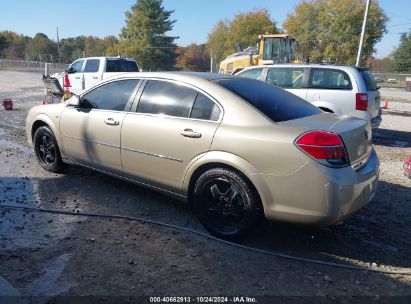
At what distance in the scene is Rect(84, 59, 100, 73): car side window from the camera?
15352 millimetres

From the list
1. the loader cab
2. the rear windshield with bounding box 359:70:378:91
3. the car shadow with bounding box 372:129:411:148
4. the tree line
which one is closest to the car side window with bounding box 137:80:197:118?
the rear windshield with bounding box 359:70:378:91

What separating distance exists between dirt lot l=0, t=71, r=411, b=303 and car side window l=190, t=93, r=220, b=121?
1164mm

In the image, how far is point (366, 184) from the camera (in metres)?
3.35

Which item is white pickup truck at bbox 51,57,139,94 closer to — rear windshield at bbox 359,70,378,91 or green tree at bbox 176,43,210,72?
rear windshield at bbox 359,70,378,91

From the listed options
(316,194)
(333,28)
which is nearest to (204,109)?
(316,194)

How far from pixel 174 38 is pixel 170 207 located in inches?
2261

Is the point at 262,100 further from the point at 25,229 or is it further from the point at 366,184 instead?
the point at 25,229

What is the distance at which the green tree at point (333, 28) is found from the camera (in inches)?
1836

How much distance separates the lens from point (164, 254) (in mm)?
3357

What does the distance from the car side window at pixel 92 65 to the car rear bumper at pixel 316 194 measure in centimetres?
1359

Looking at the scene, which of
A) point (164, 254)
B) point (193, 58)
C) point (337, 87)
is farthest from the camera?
point (193, 58)

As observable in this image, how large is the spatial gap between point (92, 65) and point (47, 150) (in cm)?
1088

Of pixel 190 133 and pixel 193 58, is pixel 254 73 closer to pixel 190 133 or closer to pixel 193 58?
pixel 190 133

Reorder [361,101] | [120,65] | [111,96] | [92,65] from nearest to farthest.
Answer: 1. [111,96]
2. [361,101]
3. [92,65]
4. [120,65]
